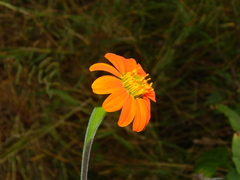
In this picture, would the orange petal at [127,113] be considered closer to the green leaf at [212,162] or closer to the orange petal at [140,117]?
the orange petal at [140,117]

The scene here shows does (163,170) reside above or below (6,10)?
below

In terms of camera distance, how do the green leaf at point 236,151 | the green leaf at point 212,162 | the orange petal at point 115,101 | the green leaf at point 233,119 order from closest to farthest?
the orange petal at point 115,101
the green leaf at point 236,151
the green leaf at point 233,119
the green leaf at point 212,162

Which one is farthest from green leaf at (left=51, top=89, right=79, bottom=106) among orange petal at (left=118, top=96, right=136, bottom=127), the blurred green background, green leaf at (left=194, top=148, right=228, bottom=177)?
orange petal at (left=118, top=96, right=136, bottom=127)

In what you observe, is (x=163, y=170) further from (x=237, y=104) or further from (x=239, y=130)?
Answer: (x=239, y=130)

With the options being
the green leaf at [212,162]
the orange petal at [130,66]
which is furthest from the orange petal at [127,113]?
the green leaf at [212,162]

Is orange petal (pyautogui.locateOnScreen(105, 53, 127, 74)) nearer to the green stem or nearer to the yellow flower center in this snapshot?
the yellow flower center

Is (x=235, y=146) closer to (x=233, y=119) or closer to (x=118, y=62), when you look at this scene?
(x=233, y=119)

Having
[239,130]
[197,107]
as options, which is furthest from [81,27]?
[239,130]

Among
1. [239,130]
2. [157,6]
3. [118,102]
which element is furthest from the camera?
[157,6]
